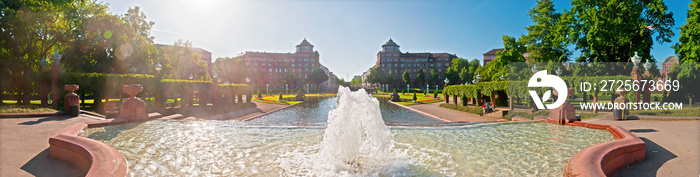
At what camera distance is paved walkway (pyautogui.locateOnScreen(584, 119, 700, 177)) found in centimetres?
600

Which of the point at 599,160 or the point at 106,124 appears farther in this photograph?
the point at 106,124

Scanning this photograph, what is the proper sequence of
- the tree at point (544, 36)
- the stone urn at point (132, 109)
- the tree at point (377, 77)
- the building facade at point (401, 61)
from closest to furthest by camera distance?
the stone urn at point (132, 109)
the tree at point (544, 36)
the tree at point (377, 77)
the building facade at point (401, 61)

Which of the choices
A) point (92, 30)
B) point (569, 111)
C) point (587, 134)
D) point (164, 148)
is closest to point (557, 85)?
point (569, 111)

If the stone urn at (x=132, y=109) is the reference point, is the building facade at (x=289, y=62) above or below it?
above

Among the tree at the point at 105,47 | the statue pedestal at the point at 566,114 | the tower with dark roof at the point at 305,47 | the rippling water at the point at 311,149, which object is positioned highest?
the tower with dark roof at the point at 305,47

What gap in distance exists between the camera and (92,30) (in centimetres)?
2806

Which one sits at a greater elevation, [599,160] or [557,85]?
[557,85]

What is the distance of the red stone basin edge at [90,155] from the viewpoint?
4988 millimetres

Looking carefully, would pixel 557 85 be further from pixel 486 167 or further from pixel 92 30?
pixel 92 30

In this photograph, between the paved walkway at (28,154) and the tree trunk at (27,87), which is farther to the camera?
the tree trunk at (27,87)

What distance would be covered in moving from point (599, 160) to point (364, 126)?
449cm

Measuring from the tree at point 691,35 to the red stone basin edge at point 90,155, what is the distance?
120 ft

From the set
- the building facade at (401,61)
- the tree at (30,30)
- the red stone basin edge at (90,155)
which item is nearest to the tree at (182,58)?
the tree at (30,30)

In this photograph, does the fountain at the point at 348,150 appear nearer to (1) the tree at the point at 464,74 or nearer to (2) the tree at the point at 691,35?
(2) the tree at the point at 691,35
